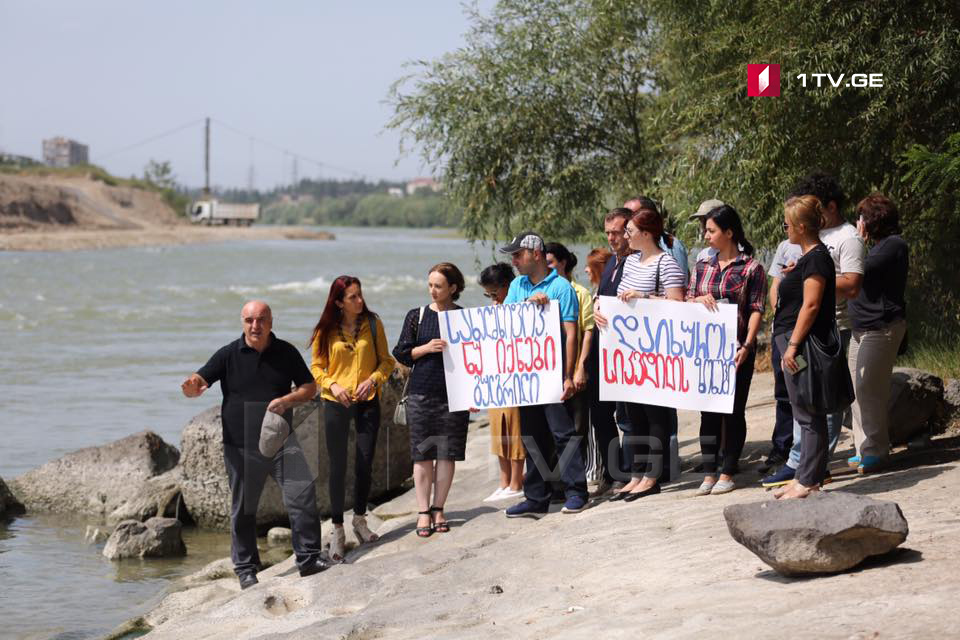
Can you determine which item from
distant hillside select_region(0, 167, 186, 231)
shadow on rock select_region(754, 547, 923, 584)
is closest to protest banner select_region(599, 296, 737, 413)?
shadow on rock select_region(754, 547, 923, 584)

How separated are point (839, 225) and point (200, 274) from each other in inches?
2932

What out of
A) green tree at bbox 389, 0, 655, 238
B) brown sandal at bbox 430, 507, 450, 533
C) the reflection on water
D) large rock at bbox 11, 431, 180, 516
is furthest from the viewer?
green tree at bbox 389, 0, 655, 238

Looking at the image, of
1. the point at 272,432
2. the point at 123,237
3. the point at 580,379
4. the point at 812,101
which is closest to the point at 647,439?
the point at 580,379

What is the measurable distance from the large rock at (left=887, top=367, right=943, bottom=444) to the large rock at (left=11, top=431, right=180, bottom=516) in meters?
7.81

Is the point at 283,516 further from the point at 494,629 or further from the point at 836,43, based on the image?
the point at 836,43

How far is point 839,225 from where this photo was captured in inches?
348

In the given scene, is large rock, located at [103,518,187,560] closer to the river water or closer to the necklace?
the river water

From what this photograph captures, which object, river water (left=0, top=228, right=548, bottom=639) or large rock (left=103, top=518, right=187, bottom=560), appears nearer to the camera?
river water (left=0, top=228, right=548, bottom=639)

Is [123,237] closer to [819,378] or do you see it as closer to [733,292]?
[733,292]

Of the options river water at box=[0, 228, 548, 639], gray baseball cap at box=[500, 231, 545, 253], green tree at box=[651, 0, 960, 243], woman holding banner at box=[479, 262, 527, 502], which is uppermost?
green tree at box=[651, 0, 960, 243]

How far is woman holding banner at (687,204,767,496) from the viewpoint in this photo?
347 inches

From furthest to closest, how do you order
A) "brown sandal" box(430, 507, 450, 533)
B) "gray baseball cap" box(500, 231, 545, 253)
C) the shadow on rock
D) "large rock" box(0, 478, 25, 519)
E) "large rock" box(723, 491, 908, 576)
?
"large rock" box(0, 478, 25, 519) → "brown sandal" box(430, 507, 450, 533) → "gray baseball cap" box(500, 231, 545, 253) → the shadow on rock → "large rock" box(723, 491, 908, 576)

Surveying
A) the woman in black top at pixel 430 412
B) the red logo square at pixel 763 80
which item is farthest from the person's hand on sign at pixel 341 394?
the red logo square at pixel 763 80

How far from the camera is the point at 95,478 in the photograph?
551 inches
